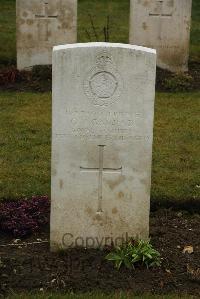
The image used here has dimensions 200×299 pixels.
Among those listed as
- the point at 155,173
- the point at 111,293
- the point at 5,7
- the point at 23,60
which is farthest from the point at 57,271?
the point at 5,7

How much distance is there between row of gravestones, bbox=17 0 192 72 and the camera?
12.8 metres

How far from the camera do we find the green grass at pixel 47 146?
7641 mm

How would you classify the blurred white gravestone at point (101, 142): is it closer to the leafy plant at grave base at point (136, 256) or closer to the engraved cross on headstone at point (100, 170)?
the engraved cross on headstone at point (100, 170)

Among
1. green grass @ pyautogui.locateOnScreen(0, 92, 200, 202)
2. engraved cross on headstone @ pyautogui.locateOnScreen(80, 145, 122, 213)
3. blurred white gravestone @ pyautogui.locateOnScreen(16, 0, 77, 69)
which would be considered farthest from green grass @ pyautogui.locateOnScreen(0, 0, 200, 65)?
engraved cross on headstone @ pyautogui.locateOnScreen(80, 145, 122, 213)

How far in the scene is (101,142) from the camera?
5.97 meters

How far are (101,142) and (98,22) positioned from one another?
36.6ft

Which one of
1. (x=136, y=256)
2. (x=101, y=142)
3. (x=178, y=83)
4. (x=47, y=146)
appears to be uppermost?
(x=101, y=142)

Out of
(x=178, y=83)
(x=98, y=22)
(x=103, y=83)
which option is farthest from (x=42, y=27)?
(x=103, y=83)

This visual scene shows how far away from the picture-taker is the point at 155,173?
812cm

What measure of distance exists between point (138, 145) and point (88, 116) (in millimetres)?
482

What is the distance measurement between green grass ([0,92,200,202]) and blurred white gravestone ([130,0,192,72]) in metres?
1.52

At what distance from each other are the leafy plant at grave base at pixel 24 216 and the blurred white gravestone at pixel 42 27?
6.27 metres

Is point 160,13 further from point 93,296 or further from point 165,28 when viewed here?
point 93,296

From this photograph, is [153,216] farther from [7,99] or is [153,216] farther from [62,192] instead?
[7,99]
